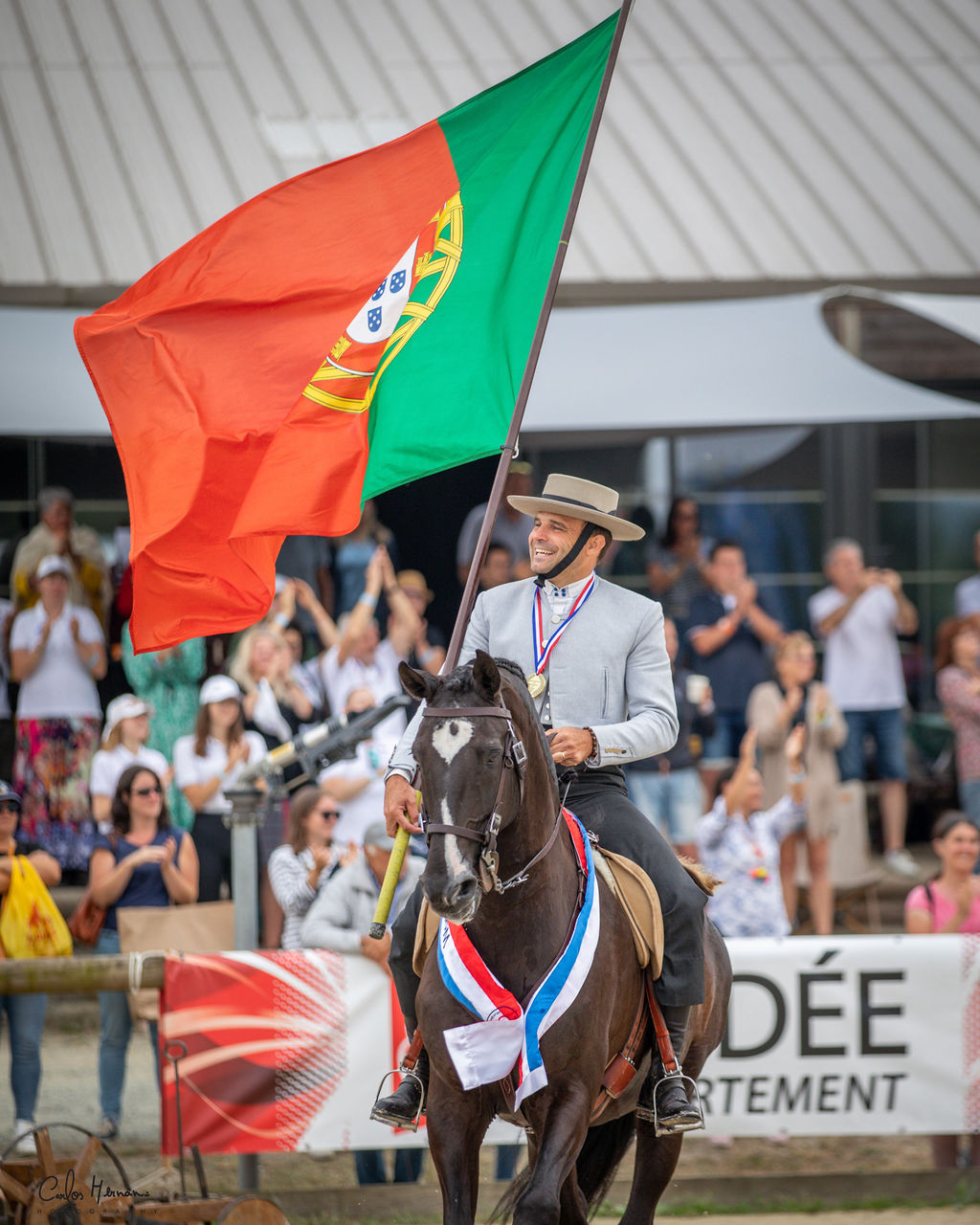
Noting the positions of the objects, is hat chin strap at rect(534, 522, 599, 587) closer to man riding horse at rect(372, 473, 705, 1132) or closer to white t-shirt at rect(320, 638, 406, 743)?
man riding horse at rect(372, 473, 705, 1132)

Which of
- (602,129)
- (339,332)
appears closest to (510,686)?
(339,332)

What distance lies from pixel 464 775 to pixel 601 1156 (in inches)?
85.2

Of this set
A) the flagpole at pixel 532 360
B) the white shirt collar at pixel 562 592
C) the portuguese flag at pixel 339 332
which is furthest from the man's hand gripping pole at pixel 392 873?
the portuguese flag at pixel 339 332

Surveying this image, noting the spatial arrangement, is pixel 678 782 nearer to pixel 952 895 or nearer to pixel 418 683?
pixel 952 895

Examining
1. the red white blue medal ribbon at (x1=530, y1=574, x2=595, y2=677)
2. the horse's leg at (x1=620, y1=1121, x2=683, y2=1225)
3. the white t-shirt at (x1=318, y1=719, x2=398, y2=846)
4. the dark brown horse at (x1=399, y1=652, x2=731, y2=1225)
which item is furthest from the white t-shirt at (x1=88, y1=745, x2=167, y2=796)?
the dark brown horse at (x1=399, y1=652, x2=731, y2=1225)

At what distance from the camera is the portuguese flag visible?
516 cm

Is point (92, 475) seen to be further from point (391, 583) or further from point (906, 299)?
point (906, 299)

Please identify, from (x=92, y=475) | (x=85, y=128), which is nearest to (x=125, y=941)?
(x=92, y=475)

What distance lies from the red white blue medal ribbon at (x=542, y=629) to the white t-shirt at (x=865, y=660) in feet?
20.2

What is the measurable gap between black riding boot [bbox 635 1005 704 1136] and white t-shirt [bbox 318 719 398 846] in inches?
166

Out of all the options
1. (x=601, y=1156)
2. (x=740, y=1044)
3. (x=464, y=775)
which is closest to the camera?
(x=464, y=775)

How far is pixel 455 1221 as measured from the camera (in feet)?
13.6

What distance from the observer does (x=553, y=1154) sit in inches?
161

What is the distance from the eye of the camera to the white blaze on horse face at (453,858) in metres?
3.65
